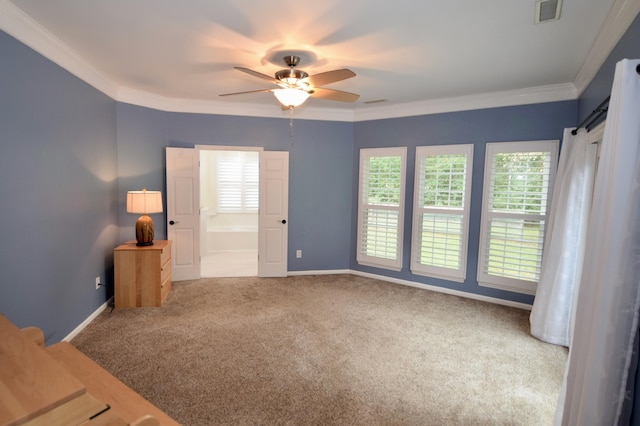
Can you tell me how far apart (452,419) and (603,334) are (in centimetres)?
111

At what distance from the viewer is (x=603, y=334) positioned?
149 cm

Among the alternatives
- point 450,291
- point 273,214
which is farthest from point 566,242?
point 273,214

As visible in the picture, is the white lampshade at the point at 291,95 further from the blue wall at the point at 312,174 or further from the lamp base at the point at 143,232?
the lamp base at the point at 143,232

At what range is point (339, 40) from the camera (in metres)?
2.65

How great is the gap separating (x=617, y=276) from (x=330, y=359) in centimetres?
208

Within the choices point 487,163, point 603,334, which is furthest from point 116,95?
point 603,334

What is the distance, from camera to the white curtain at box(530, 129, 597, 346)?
3.01m

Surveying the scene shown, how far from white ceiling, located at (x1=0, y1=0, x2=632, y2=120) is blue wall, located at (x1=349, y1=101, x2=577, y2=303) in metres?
0.28

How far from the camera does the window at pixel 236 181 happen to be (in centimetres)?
754

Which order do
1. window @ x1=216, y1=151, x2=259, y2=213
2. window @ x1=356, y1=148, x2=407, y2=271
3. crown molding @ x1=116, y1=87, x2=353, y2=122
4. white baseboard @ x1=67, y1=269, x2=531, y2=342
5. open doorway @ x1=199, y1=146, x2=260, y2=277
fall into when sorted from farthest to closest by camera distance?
window @ x1=216, y1=151, x2=259, y2=213 → open doorway @ x1=199, y1=146, x2=260, y2=277 → window @ x1=356, y1=148, x2=407, y2=271 → crown molding @ x1=116, y1=87, x2=353, y2=122 → white baseboard @ x1=67, y1=269, x2=531, y2=342

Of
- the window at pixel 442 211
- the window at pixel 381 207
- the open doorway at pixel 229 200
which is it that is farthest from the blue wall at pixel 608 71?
the open doorway at pixel 229 200

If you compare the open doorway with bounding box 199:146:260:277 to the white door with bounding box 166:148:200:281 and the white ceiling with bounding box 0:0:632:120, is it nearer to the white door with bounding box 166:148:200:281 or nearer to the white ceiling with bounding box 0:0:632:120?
the white door with bounding box 166:148:200:281

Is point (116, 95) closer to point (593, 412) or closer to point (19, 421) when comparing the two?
point (19, 421)

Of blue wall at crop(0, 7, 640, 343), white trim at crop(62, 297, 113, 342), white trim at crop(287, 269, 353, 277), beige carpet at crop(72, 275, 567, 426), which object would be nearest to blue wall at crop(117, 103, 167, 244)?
blue wall at crop(0, 7, 640, 343)
